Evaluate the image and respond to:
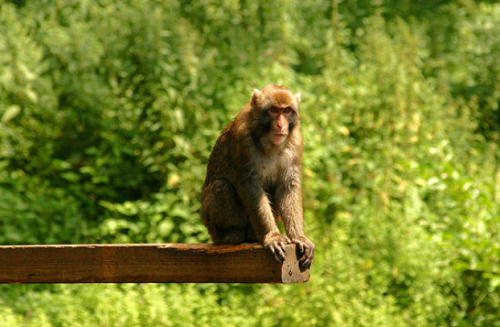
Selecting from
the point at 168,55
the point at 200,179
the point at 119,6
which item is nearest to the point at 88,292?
the point at 200,179

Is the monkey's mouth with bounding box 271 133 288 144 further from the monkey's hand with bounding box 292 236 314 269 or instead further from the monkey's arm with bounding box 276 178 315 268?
the monkey's hand with bounding box 292 236 314 269

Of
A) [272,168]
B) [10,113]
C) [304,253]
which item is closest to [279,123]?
[272,168]

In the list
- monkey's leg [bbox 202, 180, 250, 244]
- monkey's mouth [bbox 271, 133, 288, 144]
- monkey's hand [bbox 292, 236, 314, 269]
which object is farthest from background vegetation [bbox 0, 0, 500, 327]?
monkey's hand [bbox 292, 236, 314, 269]

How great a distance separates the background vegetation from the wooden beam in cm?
223

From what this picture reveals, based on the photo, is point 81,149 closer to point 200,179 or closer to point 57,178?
point 57,178

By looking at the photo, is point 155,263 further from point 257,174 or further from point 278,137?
point 278,137

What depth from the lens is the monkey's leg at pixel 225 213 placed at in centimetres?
452

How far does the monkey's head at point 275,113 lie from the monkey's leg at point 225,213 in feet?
1.37

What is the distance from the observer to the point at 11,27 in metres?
8.80

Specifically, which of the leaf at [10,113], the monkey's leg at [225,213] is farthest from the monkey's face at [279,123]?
the leaf at [10,113]

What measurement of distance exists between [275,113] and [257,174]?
1.25 ft

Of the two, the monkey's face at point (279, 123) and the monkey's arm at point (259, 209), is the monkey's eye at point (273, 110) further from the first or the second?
the monkey's arm at point (259, 209)

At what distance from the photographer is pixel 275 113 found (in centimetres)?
439

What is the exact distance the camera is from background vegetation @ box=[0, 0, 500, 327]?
6582 mm
